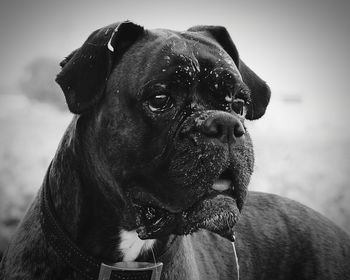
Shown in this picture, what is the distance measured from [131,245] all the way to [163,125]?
31.5 inches

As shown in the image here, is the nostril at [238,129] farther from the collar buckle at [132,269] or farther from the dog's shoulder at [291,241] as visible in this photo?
the dog's shoulder at [291,241]

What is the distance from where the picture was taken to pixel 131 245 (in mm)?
2500

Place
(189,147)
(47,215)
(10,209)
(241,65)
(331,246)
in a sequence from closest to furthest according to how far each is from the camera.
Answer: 1. (189,147)
2. (47,215)
3. (241,65)
4. (331,246)
5. (10,209)

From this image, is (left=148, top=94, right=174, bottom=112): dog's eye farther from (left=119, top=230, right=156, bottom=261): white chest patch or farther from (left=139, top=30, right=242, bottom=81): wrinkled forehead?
(left=119, top=230, right=156, bottom=261): white chest patch

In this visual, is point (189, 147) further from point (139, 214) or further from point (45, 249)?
point (45, 249)

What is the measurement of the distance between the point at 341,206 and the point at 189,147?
9428mm

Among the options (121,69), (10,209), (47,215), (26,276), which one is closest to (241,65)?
(121,69)

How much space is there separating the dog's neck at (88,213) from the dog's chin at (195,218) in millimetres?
203

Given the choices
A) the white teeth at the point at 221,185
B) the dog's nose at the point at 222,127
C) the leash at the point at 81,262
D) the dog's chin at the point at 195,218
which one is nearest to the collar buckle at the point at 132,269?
the leash at the point at 81,262

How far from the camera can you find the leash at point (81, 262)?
232cm

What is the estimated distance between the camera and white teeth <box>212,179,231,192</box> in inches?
83.3

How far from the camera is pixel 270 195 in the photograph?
4.39 meters

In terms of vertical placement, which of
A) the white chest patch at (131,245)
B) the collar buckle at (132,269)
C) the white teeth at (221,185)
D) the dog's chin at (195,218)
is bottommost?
the collar buckle at (132,269)

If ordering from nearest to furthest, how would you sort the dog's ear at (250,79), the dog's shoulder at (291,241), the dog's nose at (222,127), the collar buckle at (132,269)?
1. the dog's nose at (222,127)
2. the collar buckle at (132,269)
3. the dog's ear at (250,79)
4. the dog's shoulder at (291,241)
